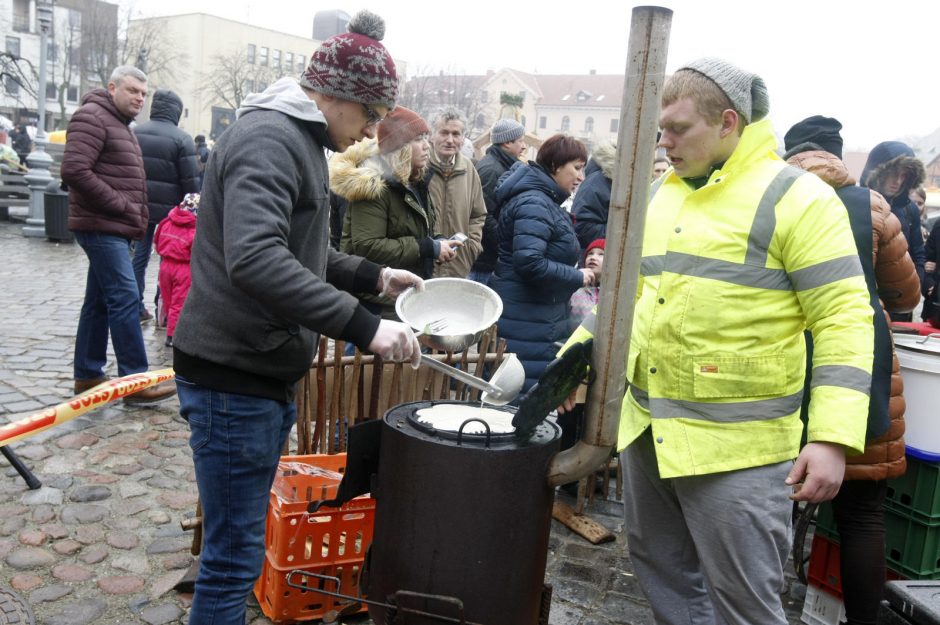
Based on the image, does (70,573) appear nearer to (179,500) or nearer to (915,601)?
(179,500)

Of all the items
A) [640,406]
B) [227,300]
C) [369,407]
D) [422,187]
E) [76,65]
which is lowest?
[369,407]

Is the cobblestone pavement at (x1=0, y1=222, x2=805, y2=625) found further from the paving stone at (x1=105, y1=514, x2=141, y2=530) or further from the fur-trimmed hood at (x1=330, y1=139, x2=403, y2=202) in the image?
the fur-trimmed hood at (x1=330, y1=139, x2=403, y2=202)

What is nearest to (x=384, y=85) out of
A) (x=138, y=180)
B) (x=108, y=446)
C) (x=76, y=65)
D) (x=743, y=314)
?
(x=743, y=314)

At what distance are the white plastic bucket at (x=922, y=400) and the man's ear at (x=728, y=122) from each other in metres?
1.74

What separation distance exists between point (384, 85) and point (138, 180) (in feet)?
12.9

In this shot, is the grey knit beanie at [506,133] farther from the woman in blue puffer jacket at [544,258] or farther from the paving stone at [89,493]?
the paving stone at [89,493]

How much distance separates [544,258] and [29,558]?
298 cm

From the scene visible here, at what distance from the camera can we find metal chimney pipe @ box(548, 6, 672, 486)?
2139 mm

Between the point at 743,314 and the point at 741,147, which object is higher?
the point at 741,147

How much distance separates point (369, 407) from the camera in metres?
3.86

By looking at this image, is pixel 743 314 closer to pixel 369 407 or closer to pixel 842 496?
pixel 842 496

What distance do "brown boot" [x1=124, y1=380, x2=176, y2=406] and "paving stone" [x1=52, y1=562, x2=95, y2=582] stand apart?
2122mm

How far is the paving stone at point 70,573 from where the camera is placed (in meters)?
3.26

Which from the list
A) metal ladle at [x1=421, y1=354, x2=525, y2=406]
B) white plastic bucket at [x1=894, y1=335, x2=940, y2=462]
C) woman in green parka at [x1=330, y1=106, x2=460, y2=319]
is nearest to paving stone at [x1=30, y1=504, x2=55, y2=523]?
woman in green parka at [x1=330, y1=106, x2=460, y2=319]
